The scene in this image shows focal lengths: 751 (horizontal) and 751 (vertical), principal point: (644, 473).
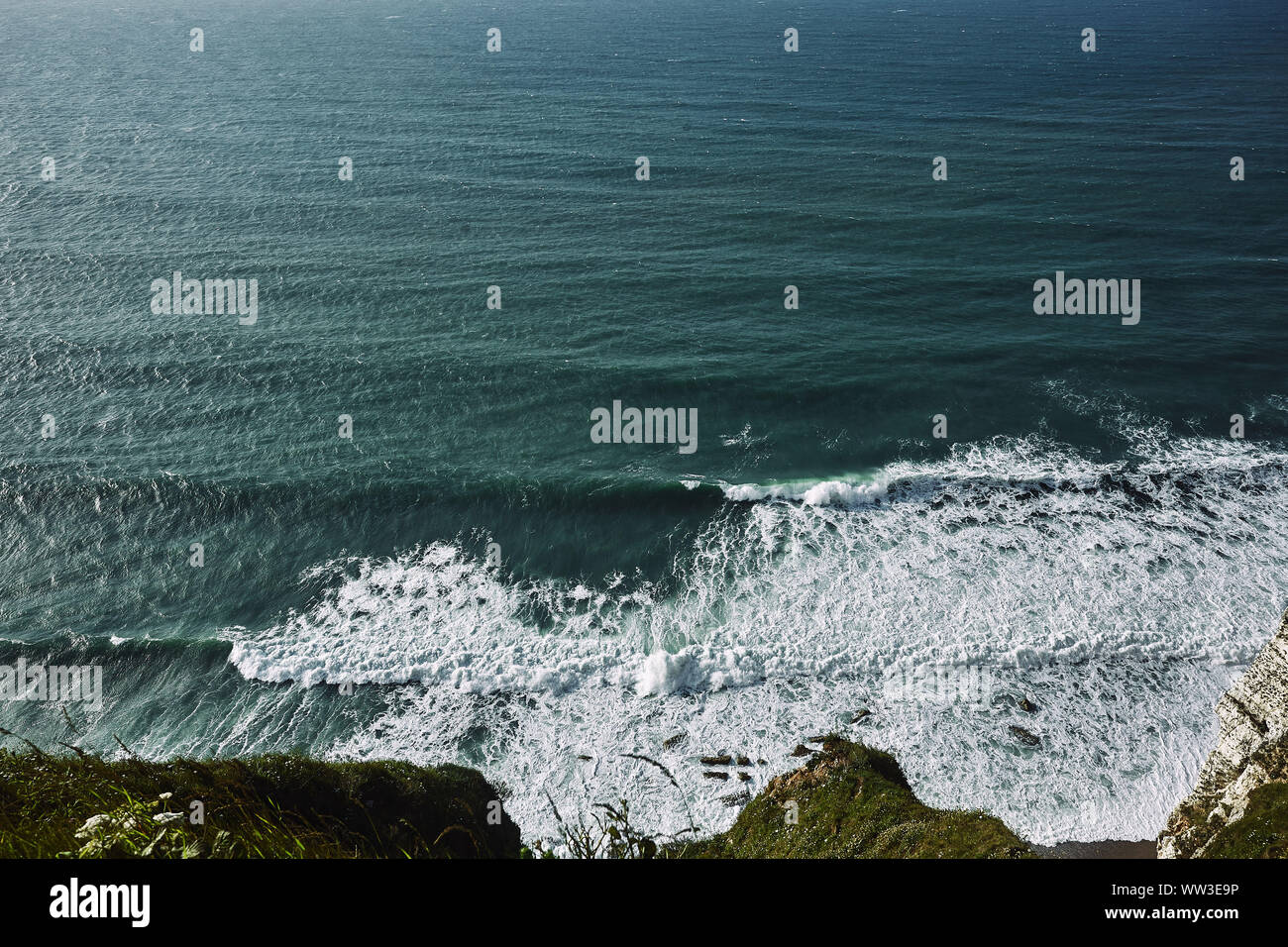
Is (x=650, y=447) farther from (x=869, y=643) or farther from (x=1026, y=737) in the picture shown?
(x=1026, y=737)

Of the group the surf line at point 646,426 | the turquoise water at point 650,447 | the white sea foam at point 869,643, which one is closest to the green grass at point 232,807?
the white sea foam at point 869,643

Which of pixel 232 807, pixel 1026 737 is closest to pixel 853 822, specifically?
pixel 1026 737

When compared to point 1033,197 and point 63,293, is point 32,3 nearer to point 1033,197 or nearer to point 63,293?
point 63,293

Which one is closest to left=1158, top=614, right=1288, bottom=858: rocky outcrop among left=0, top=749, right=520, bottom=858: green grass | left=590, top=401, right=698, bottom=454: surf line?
left=0, top=749, right=520, bottom=858: green grass

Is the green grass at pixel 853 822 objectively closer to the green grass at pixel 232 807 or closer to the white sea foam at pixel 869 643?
the white sea foam at pixel 869 643
